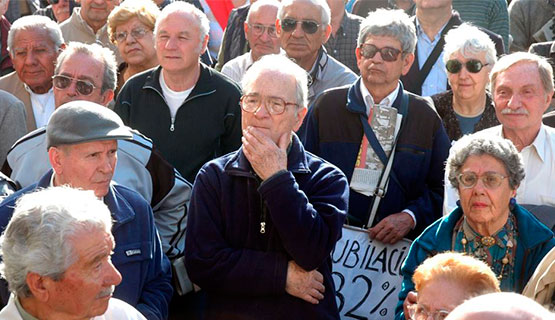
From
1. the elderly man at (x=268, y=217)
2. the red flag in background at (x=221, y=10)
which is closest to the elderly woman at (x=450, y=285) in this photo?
the elderly man at (x=268, y=217)

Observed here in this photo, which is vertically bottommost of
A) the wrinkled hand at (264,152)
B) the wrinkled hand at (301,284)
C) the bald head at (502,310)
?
the wrinkled hand at (301,284)

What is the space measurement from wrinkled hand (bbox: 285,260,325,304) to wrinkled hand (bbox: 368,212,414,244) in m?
1.10

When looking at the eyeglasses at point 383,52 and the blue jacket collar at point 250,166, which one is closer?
the blue jacket collar at point 250,166

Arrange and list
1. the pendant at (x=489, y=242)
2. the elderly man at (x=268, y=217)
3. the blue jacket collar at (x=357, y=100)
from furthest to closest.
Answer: the blue jacket collar at (x=357, y=100) → the pendant at (x=489, y=242) → the elderly man at (x=268, y=217)

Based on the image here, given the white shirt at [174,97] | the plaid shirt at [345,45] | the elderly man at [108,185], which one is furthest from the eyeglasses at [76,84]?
the plaid shirt at [345,45]

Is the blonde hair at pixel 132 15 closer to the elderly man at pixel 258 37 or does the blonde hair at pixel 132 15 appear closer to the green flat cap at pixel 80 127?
the elderly man at pixel 258 37

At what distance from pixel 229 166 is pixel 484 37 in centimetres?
292

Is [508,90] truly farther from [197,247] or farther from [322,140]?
[197,247]

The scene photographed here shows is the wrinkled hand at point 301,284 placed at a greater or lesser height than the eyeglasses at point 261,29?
lesser

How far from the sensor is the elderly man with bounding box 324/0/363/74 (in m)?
7.88

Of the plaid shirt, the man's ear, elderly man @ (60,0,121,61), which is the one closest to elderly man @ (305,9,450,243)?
the plaid shirt

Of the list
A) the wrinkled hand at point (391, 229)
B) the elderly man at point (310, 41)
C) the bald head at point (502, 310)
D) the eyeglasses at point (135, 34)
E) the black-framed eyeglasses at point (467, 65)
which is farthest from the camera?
the eyeglasses at point (135, 34)

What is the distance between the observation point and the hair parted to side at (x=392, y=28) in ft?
19.0

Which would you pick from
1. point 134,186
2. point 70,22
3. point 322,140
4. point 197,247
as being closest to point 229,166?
point 197,247
